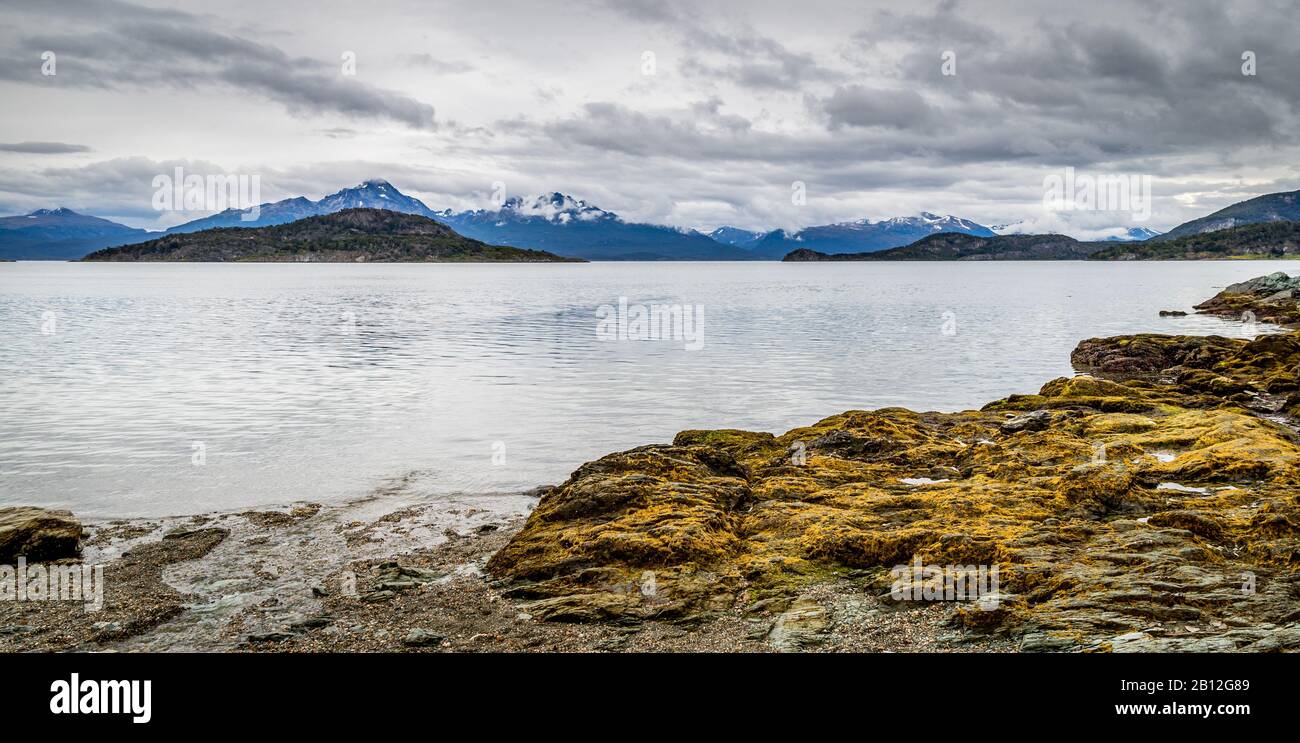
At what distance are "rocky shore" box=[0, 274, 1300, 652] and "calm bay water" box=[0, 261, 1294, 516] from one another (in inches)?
166

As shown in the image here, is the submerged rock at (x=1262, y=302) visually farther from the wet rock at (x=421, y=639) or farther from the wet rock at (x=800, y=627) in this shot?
the wet rock at (x=421, y=639)

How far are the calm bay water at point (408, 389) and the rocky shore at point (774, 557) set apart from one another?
4.21 metres

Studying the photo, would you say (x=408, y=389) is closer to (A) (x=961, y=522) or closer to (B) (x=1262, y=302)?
(A) (x=961, y=522)

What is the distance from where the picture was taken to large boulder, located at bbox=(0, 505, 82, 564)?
46.9 ft

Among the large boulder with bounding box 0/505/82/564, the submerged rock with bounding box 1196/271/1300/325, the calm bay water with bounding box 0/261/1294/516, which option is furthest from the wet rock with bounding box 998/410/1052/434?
the submerged rock with bounding box 1196/271/1300/325

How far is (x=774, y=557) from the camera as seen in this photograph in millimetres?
13133

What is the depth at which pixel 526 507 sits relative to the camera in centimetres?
1886

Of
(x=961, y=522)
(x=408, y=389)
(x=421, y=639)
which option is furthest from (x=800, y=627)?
(x=408, y=389)

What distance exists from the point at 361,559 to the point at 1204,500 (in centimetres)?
1565

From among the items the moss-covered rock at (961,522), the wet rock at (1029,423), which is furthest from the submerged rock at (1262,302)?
the moss-covered rock at (961,522)

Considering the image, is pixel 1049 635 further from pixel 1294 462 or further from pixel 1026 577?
pixel 1294 462

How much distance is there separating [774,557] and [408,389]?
91.8 feet

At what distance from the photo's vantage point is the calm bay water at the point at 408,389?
22.0 m
